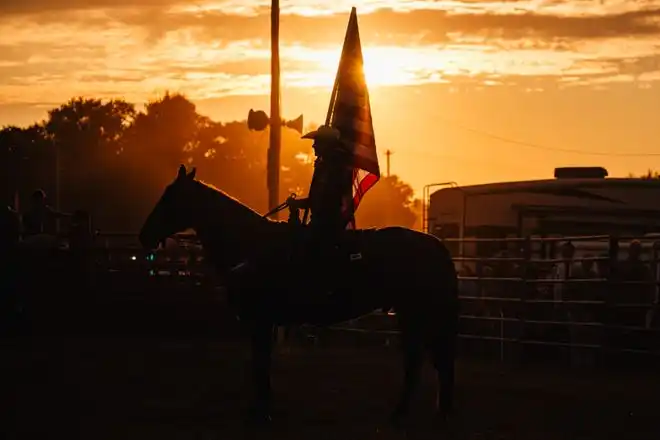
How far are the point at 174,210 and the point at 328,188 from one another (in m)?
1.98

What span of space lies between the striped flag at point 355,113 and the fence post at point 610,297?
4498 millimetres

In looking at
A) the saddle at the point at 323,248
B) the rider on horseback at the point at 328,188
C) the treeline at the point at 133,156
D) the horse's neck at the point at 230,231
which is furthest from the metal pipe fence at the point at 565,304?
the treeline at the point at 133,156

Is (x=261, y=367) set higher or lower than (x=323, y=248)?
lower

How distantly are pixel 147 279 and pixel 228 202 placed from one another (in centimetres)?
1151

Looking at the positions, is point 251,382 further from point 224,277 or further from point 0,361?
point 0,361

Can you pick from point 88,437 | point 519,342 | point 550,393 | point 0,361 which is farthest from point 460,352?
point 88,437

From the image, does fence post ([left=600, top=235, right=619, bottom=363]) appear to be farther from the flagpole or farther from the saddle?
the saddle

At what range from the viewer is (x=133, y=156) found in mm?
92750

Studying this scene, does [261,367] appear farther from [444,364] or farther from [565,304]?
[565,304]

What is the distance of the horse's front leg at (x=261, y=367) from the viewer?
35.5 ft

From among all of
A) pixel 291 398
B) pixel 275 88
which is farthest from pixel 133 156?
pixel 291 398

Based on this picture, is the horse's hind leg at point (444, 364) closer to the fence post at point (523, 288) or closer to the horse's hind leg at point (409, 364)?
the horse's hind leg at point (409, 364)

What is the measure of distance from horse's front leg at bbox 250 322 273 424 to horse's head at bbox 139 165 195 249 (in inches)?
53.8

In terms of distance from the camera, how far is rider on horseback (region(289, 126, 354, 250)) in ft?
35.0
